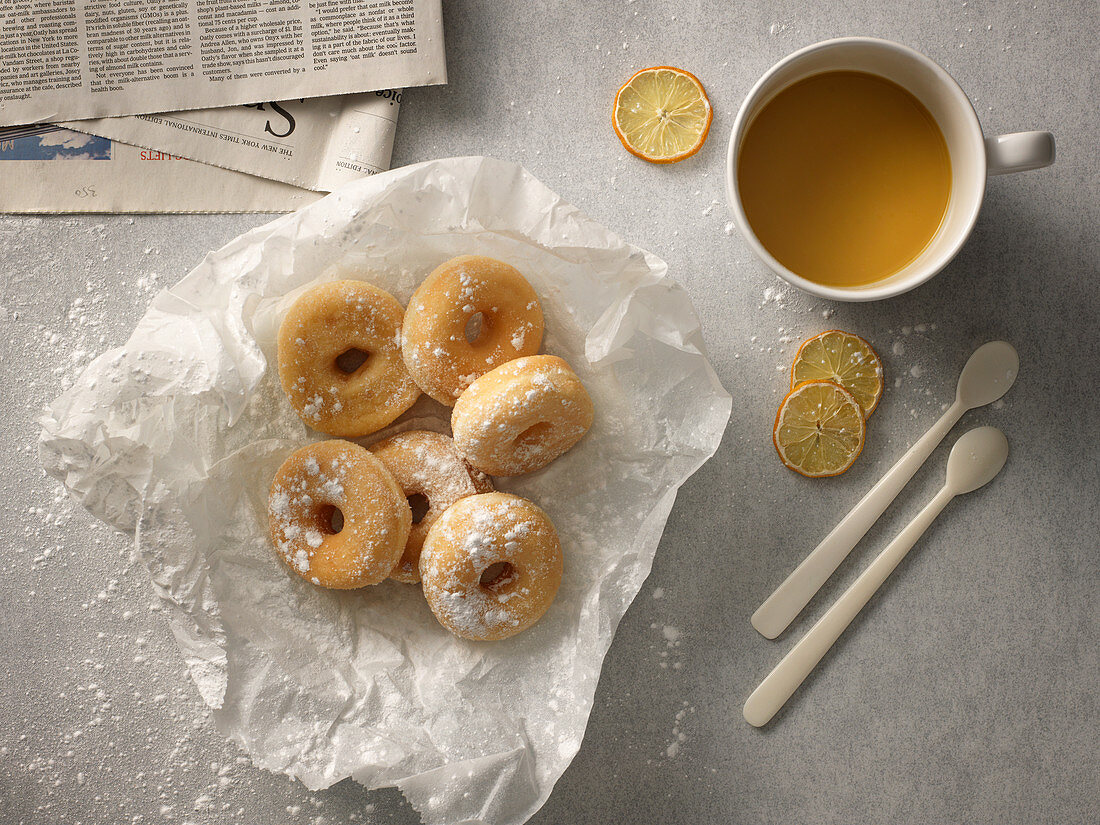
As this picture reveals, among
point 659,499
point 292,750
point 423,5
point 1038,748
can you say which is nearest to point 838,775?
point 1038,748

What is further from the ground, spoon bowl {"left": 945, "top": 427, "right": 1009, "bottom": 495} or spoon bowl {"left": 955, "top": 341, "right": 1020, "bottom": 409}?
spoon bowl {"left": 955, "top": 341, "right": 1020, "bottom": 409}

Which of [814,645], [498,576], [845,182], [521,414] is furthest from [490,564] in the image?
[845,182]

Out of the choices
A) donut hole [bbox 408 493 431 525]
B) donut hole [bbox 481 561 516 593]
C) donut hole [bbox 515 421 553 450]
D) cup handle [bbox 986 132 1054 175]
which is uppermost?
cup handle [bbox 986 132 1054 175]

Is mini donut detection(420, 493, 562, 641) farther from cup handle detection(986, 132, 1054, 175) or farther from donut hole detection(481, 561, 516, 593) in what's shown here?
cup handle detection(986, 132, 1054, 175)

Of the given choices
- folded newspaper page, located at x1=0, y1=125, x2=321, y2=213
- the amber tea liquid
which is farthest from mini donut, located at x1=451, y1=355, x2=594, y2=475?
folded newspaper page, located at x1=0, y1=125, x2=321, y2=213

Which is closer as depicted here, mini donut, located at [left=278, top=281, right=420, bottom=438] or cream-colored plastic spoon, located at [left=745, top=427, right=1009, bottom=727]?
mini donut, located at [left=278, top=281, right=420, bottom=438]

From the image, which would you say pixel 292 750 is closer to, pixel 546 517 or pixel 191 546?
pixel 191 546

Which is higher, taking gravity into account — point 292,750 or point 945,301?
point 945,301

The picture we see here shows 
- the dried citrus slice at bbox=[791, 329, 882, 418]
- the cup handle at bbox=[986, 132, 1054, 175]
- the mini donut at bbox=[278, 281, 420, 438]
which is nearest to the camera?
the cup handle at bbox=[986, 132, 1054, 175]
